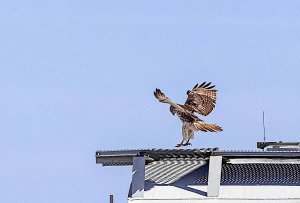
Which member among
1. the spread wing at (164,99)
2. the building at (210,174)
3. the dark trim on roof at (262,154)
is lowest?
the building at (210,174)

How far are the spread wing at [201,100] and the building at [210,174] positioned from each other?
8.72 feet

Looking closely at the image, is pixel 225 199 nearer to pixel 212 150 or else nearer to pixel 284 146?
pixel 212 150

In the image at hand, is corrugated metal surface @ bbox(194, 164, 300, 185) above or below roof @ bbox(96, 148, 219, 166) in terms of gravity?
below

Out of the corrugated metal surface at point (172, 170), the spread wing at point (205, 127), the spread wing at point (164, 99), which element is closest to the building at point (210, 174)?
the corrugated metal surface at point (172, 170)

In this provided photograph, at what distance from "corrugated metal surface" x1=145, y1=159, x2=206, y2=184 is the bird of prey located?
1232 millimetres

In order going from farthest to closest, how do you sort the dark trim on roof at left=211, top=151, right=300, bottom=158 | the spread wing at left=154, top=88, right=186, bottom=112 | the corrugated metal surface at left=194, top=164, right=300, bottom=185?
1. the corrugated metal surface at left=194, top=164, right=300, bottom=185
2. the dark trim on roof at left=211, top=151, right=300, bottom=158
3. the spread wing at left=154, top=88, right=186, bottom=112

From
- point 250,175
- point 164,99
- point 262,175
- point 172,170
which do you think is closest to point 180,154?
point 172,170

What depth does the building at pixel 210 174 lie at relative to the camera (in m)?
96.1

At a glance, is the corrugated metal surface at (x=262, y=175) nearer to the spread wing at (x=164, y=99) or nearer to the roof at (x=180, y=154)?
the roof at (x=180, y=154)

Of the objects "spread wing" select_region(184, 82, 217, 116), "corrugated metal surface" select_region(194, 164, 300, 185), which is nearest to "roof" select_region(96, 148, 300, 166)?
"corrugated metal surface" select_region(194, 164, 300, 185)

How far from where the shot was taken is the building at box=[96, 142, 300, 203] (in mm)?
96062

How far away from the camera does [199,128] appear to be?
3789 inches

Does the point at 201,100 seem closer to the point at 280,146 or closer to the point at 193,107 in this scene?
the point at 193,107

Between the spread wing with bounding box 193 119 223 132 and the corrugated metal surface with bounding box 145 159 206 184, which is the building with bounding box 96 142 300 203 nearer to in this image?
the corrugated metal surface with bounding box 145 159 206 184
